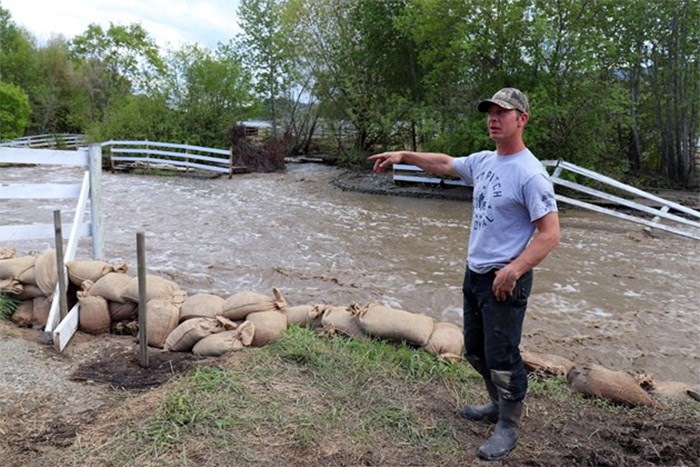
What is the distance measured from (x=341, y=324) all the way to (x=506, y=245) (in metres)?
1.76

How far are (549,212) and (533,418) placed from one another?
1.26 meters

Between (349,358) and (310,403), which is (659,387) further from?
(310,403)

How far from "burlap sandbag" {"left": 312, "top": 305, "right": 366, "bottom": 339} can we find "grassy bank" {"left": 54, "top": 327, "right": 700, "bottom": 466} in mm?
407

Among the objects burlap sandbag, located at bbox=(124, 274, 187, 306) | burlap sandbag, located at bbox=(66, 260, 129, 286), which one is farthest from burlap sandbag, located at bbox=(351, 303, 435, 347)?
burlap sandbag, located at bbox=(66, 260, 129, 286)

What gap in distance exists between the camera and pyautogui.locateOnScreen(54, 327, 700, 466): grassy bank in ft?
7.87

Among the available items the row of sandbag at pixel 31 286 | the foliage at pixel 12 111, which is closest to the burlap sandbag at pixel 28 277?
the row of sandbag at pixel 31 286

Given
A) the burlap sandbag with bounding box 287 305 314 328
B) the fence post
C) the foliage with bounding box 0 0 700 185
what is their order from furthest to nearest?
the foliage with bounding box 0 0 700 185 → the fence post → the burlap sandbag with bounding box 287 305 314 328

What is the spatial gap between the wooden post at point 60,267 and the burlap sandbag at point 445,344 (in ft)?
8.64

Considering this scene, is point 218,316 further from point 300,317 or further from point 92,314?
point 92,314

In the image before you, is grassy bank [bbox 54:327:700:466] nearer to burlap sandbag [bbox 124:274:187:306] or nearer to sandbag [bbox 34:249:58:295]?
burlap sandbag [bbox 124:274:187:306]

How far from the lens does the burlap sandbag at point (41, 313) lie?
4.14m

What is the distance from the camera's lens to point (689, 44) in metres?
14.0

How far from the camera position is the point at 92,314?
400cm

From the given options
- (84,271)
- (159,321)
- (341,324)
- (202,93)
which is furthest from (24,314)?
(202,93)
